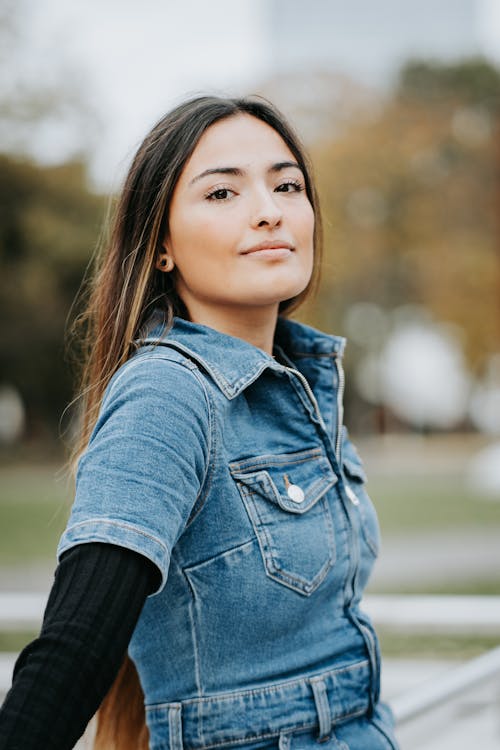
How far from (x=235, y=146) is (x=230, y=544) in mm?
669

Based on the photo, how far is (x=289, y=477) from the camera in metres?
1.40

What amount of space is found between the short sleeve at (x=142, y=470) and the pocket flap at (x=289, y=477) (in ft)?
0.35

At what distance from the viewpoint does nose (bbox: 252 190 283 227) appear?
1500mm

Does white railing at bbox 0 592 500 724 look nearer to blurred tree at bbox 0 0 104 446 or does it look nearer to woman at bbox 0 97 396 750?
woman at bbox 0 97 396 750

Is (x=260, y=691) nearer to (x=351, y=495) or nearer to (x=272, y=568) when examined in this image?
(x=272, y=568)

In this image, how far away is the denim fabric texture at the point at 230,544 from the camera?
1120 mm

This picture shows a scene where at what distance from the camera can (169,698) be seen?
4.30 feet

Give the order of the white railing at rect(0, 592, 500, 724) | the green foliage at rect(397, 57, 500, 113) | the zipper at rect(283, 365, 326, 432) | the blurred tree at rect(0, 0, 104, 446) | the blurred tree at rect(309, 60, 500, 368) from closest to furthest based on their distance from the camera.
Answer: the zipper at rect(283, 365, 326, 432) < the white railing at rect(0, 592, 500, 724) < the blurred tree at rect(0, 0, 104, 446) < the blurred tree at rect(309, 60, 500, 368) < the green foliage at rect(397, 57, 500, 113)

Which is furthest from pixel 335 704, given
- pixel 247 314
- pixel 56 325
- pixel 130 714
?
pixel 56 325

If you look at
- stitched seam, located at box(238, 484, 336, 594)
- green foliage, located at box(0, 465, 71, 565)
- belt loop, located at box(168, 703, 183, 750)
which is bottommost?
belt loop, located at box(168, 703, 183, 750)

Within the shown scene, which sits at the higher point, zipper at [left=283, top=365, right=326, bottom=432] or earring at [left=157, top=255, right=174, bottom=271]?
earring at [left=157, top=255, right=174, bottom=271]

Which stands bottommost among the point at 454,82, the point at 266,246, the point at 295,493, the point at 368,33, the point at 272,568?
the point at 272,568

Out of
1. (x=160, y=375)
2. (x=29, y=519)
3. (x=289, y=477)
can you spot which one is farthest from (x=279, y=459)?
(x=29, y=519)

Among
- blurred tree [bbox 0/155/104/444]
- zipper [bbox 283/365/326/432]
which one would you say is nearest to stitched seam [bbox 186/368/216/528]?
zipper [bbox 283/365/326/432]
